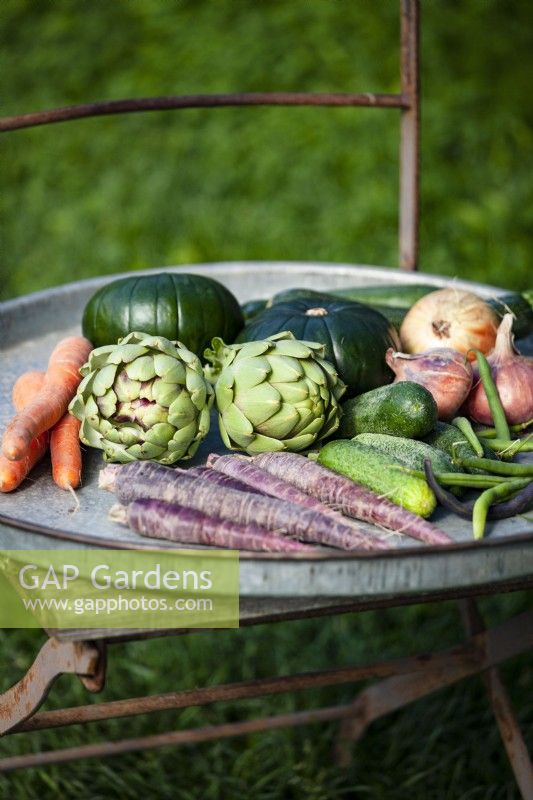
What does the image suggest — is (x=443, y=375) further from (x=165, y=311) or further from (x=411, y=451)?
(x=165, y=311)

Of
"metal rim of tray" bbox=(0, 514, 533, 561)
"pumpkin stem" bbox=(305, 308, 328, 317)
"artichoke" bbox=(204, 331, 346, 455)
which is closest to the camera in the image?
"metal rim of tray" bbox=(0, 514, 533, 561)

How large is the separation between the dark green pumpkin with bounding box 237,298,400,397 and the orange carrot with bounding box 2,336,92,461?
0.30 meters

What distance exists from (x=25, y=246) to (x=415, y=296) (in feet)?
10.9

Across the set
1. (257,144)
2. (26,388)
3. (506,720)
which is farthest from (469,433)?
(257,144)

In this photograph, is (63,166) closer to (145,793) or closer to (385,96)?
(385,96)

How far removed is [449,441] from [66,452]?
593 mm

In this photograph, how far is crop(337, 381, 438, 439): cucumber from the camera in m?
1.65

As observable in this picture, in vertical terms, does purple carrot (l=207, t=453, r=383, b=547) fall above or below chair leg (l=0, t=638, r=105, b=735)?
above

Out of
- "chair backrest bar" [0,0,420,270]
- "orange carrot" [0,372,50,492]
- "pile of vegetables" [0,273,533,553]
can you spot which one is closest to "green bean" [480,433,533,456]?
"pile of vegetables" [0,273,533,553]

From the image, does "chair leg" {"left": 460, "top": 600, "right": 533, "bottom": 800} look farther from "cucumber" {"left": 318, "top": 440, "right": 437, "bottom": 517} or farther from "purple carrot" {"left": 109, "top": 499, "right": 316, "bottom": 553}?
"purple carrot" {"left": 109, "top": 499, "right": 316, "bottom": 553}

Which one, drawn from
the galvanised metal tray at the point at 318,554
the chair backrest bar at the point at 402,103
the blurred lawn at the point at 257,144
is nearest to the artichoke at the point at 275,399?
the galvanised metal tray at the point at 318,554

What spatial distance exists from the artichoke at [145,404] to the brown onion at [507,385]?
1.53 feet

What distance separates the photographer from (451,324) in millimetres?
1984

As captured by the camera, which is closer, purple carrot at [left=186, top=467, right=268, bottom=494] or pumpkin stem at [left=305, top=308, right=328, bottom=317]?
purple carrot at [left=186, top=467, right=268, bottom=494]
